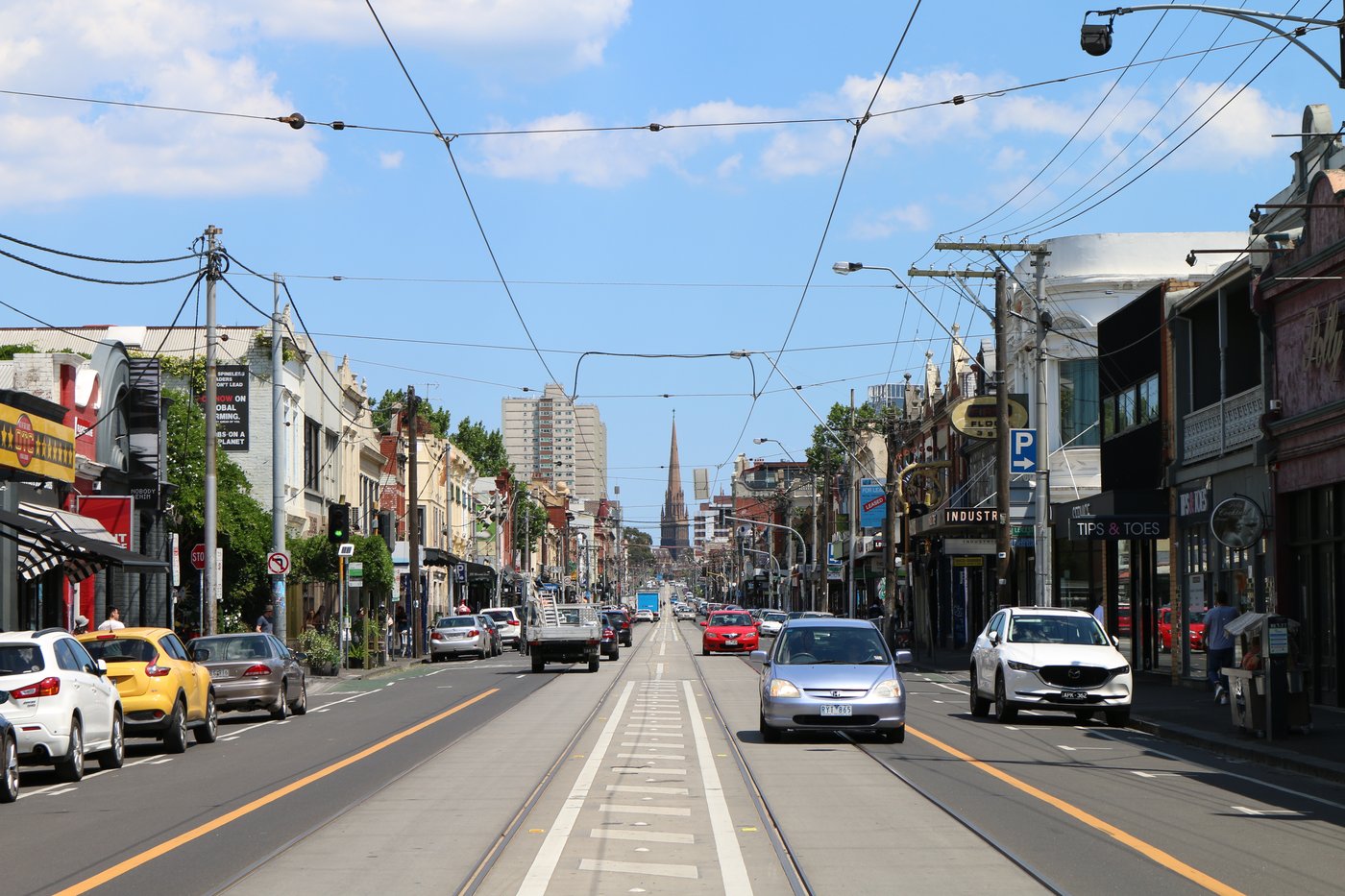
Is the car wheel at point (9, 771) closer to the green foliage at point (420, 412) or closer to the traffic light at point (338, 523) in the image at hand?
the traffic light at point (338, 523)

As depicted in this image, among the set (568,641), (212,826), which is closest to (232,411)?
(568,641)

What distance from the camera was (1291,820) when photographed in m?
13.5

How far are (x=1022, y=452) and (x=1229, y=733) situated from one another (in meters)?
17.8

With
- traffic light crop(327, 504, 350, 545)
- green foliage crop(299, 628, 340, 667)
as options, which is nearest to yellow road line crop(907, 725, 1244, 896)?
traffic light crop(327, 504, 350, 545)

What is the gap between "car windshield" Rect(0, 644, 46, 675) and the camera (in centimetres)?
1744

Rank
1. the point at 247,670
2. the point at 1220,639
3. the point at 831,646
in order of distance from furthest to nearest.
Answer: the point at 247,670, the point at 1220,639, the point at 831,646

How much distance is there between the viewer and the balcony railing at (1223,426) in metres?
29.1

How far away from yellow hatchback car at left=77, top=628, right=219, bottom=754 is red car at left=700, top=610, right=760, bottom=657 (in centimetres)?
3805

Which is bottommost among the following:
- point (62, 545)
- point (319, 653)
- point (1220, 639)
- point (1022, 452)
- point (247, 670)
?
point (319, 653)

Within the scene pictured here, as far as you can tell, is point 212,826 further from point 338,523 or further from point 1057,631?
point 338,523

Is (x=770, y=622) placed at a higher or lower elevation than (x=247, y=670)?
lower

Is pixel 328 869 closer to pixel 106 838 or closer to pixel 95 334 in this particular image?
pixel 106 838

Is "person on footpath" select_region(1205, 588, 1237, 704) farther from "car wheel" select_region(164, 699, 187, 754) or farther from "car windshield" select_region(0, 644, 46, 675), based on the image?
"car windshield" select_region(0, 644, 46, 675)

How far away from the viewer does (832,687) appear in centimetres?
2038
